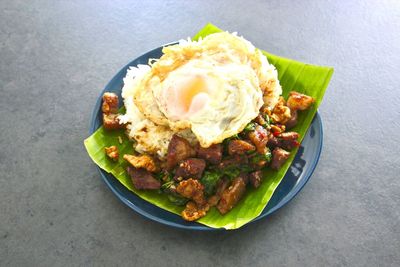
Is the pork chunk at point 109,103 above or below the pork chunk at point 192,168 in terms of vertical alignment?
above

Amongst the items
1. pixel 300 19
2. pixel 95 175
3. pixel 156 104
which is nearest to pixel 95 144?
pixel 95 175

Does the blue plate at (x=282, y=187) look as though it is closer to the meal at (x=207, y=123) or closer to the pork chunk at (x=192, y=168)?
the meal at (x=207, y=123)

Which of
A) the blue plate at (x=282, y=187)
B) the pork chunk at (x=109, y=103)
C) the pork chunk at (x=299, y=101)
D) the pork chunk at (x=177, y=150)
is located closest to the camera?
the blue plate at (x=282, y=187)

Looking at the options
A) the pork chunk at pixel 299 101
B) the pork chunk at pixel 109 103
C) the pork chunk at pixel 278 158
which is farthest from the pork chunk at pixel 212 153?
the pork chunk at pixel 109 103

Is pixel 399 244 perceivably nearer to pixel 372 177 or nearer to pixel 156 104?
pixel 372 177

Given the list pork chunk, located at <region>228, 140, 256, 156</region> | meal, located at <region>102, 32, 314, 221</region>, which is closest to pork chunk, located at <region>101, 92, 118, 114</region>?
meal, located at <region>102, 32, 314, 221</region>

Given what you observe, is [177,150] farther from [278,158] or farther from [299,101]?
[299,101]

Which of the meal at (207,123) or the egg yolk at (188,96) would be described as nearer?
the meal at (207,123)

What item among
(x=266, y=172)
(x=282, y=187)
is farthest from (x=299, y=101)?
(x=282, y=187)
